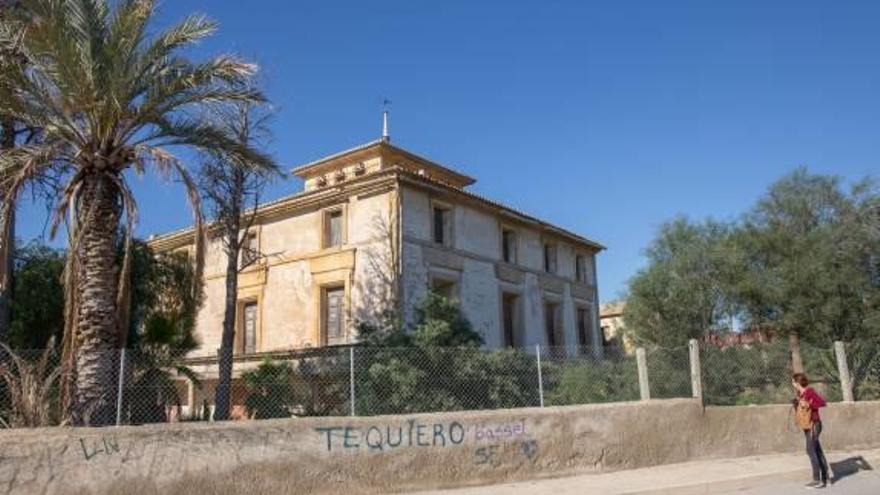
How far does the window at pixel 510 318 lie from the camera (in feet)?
→ 95.2

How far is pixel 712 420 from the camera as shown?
41.3ft

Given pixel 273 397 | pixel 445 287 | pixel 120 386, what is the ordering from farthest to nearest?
1. pixel 445 287
2. pixel 273 397
3. pixel 120 386

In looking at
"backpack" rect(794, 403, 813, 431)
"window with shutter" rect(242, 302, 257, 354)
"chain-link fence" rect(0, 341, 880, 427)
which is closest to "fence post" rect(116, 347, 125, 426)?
"chain-link fence" rect(0, 341, 880, 427)

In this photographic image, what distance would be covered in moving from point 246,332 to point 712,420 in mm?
19594

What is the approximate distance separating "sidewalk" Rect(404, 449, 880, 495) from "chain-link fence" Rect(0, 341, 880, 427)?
1348 mm

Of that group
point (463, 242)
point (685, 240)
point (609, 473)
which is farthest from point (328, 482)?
point (685, 240)

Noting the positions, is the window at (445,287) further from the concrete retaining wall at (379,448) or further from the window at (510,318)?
the concrete retaining wall at (379,448)

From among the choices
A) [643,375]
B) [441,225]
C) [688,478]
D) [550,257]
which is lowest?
[688,478]

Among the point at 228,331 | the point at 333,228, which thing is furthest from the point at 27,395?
the point at 333,228

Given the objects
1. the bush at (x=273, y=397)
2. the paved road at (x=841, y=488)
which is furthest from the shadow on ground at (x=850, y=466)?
the bush at (x=273, y=397)

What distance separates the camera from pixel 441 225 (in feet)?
86.6

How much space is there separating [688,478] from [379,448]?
4.44 meters

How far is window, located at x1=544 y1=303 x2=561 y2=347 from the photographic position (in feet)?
104

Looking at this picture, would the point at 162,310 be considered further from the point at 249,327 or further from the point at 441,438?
the point at 441,438
